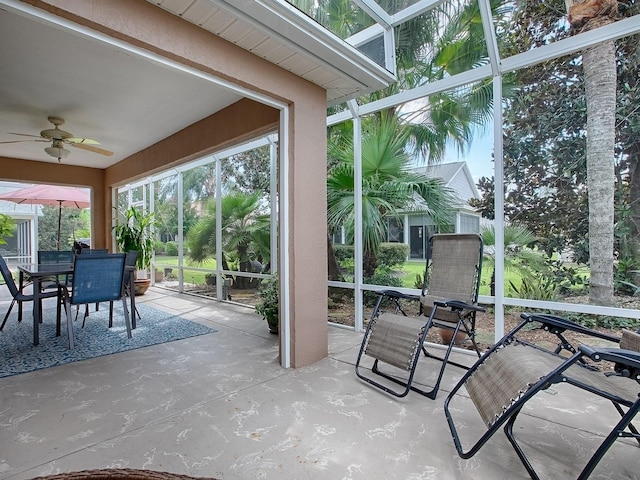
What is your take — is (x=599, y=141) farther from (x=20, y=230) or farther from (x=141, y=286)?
(x=20, y=230)

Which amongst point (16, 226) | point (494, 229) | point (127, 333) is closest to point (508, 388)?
point (494, 229)

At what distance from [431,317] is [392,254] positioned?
1618 mm

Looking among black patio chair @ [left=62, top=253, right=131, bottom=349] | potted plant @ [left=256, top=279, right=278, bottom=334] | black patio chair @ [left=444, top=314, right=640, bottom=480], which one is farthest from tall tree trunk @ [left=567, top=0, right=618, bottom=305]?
black patio chair @ [left=62, top=253, right=131, bottom=349]

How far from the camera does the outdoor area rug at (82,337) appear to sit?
3.34m

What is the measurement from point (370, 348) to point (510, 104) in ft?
8.46

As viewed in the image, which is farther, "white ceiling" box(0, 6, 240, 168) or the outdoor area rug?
the outdoor area rug

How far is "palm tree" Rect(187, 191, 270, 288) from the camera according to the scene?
19.0 ft

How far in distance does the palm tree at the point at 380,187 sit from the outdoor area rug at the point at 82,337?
224cm

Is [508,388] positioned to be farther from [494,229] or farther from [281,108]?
[281,108]

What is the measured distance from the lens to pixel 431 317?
103 inches

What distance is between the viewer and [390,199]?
13.6ft

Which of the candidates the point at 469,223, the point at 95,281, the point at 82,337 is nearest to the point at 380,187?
the point at 469,223

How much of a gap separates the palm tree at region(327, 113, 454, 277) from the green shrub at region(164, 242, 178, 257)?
173 inches

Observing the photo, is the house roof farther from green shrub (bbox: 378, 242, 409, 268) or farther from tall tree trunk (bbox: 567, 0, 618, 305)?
tall tree trunk (bbox: 567, 0, 618, 305)
